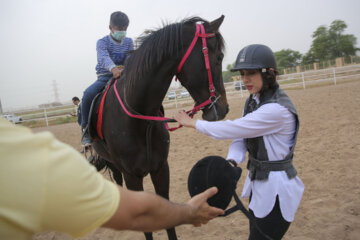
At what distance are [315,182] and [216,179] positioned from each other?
307 cm

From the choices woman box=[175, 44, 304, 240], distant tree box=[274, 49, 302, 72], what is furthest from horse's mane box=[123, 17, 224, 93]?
distant tree box=[274, 49, 302, 72]

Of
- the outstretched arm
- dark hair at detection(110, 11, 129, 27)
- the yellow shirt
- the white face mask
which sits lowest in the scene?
the outstretched arm

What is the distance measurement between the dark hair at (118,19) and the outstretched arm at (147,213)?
2.56m

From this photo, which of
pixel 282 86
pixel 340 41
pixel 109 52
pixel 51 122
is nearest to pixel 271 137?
pixel 109 52

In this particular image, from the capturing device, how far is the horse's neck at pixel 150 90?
232cm

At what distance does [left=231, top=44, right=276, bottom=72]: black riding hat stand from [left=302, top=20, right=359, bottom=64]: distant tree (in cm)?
5701

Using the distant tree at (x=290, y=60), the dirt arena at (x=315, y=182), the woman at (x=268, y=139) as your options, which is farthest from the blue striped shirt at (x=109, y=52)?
the distant tree at (x=290, y=60)

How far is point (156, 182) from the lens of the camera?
2766 mm

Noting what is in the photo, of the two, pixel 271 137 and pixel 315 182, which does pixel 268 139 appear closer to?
pixel 271 137

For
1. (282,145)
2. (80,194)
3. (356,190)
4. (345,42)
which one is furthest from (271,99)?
(345,42)

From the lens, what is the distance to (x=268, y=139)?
1.62 metres

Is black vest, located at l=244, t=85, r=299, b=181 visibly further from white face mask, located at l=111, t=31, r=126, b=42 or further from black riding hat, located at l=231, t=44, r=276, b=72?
white face mask, located at l=111, t=31, r=126, b=42

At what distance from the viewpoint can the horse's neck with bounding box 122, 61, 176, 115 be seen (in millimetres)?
2320

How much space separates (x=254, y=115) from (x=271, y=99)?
0.17 meters
